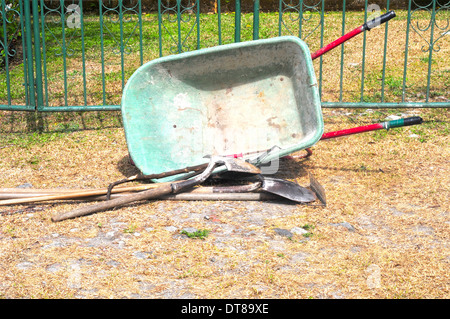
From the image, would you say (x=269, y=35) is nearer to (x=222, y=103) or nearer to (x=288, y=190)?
(x=222, y=103)

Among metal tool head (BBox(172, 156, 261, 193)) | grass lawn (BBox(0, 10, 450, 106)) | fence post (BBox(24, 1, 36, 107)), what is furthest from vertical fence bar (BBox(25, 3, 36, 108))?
metal tool head (BBox(172, 156, 261, 193))

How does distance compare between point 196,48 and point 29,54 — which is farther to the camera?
point 196,48

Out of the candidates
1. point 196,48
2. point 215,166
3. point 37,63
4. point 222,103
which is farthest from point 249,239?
point 196,48

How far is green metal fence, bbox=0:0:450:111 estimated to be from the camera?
5766 mm

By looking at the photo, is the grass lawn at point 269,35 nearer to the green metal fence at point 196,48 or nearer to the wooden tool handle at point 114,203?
the green metal fence at point 196,48

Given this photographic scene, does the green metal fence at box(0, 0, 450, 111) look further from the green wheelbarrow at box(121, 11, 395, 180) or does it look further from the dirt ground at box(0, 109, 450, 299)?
the dirt ground at box(0, 109, 450, 299)

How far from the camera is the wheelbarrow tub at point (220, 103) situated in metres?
4.46

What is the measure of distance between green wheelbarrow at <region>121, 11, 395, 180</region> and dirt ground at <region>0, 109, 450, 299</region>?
0.40 metres

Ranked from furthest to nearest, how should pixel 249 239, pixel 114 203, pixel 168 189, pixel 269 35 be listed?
1. pixel 269 35
2. pixel 168 189
3. pixel 114 203
4. pixel 249 239

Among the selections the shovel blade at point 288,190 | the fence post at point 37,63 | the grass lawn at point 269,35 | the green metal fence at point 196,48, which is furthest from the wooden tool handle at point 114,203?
the fence post at point 37,63

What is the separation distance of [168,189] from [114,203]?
0.37 meters

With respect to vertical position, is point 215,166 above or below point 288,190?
above

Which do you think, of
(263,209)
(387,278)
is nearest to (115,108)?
(263,209)

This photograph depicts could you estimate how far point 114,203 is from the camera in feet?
12.5
